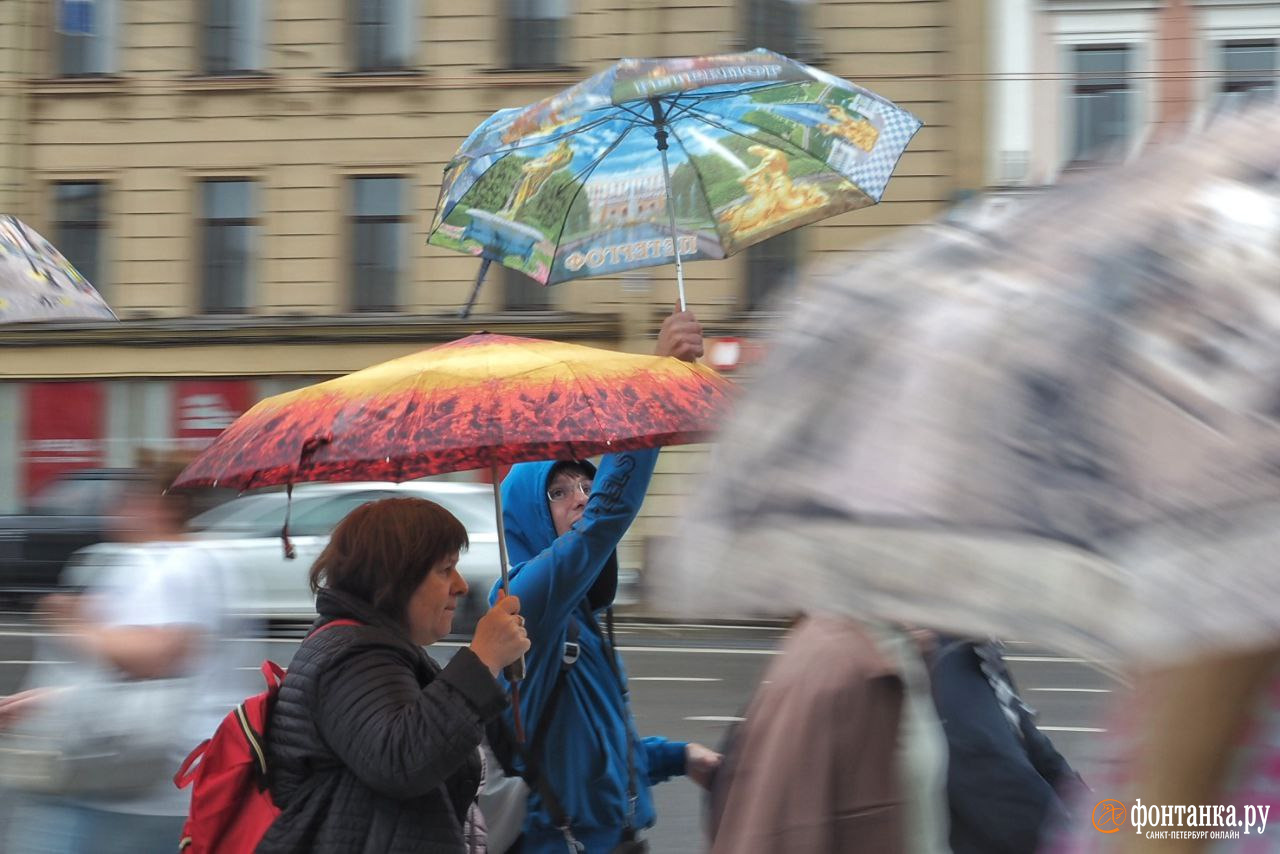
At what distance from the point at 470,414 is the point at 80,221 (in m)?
21.2

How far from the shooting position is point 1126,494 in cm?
125

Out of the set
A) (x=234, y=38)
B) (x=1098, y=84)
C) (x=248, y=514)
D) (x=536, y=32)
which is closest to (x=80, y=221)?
(x=234, y=38)

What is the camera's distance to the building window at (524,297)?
21.7m

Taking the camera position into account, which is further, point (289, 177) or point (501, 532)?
point (289, 177)

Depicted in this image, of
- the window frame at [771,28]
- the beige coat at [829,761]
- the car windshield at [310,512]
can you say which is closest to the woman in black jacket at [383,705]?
the beige coat at [829,761]

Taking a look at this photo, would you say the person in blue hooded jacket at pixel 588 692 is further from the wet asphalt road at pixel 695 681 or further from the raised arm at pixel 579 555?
the wet asphalt road at pixel 695 681

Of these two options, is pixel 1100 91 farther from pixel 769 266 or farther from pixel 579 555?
pixel 579 555

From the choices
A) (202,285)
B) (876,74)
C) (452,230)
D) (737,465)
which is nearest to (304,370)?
(202,285)

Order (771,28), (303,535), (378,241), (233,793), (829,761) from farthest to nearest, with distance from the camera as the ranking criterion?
(378,241), (771,28), (303,535), (233,793), (829,761)

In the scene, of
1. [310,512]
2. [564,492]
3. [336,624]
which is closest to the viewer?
[336,624]

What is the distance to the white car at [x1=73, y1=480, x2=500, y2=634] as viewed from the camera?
1522 centimetres

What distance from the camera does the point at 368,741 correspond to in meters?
2.97

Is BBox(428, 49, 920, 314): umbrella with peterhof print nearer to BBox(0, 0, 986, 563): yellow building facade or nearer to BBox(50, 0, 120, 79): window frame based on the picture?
BBox(0, 0, 986, 563): yellow building facade

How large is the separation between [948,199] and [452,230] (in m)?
17.6
